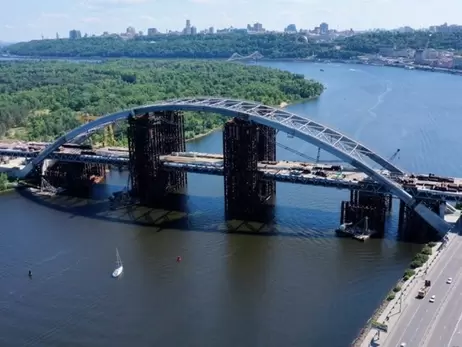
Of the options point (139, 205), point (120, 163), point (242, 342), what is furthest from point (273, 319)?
point (120, 163)

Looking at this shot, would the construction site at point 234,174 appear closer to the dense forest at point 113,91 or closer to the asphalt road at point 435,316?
the asphalt road at point 435,316

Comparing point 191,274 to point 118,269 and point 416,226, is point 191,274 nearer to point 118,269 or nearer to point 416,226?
point 118,269

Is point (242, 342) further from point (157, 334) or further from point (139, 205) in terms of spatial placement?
point (139, 205)

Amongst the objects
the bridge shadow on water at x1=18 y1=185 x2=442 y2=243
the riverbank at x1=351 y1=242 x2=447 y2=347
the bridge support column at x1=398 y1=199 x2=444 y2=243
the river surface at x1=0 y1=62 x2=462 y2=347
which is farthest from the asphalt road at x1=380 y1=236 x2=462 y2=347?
the bridge shadow on water at x1=18 y1=185 x2=442 y2=243

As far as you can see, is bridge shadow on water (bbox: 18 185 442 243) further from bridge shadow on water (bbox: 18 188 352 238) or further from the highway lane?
the highway lane

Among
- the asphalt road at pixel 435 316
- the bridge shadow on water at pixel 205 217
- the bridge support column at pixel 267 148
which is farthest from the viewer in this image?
the bridge support column at pixel 267 148

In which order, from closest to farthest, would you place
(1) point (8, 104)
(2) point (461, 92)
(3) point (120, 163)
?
(3) point (120, 163), (1) point (8, 104), (2) point (461, 92)

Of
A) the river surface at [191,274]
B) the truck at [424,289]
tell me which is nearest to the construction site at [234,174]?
the river surface at [191,274]
